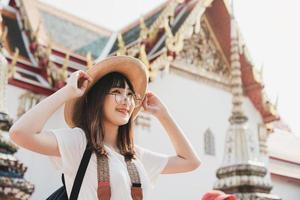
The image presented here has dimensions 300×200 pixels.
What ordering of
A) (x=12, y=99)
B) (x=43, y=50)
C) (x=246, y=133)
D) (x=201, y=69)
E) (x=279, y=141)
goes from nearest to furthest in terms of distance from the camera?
1. (x=246, y=133)
2. (x=12, y=99)
3. (x=43, y=50)
4. (x=201, y=69)
5. (x=279, y=141)

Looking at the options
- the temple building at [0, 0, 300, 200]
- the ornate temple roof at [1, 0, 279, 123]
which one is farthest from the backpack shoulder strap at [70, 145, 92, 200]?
the ornate temple roof at [1, 0, 279, 123]

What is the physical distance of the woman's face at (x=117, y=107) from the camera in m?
1.49

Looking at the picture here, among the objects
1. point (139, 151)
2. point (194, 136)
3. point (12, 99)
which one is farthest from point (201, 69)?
point (139, 151)

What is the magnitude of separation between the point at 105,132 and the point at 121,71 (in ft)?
0.72

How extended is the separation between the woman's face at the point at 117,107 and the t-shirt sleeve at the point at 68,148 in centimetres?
12

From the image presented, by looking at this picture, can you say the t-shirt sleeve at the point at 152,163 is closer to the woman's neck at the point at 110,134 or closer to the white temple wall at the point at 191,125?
the woman's neck at the point at 110,134

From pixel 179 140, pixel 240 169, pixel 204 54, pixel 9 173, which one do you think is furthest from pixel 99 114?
pixel 204 54

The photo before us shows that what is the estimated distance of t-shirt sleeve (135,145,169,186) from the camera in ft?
5.05

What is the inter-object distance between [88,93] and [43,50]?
7289 mm

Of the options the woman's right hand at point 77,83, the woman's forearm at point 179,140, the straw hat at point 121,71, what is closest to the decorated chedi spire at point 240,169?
the woman's forearm at point 179,140

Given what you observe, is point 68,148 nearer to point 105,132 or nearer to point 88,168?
point 88,168

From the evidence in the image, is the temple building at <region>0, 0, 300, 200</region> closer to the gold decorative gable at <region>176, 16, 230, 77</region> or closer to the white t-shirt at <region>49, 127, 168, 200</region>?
the gold decorative gable at <region>176, 16, 230, 77</region>

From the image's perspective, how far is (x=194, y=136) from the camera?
8.69 metres

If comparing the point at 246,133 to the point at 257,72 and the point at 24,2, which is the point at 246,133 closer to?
the point at 257,72
